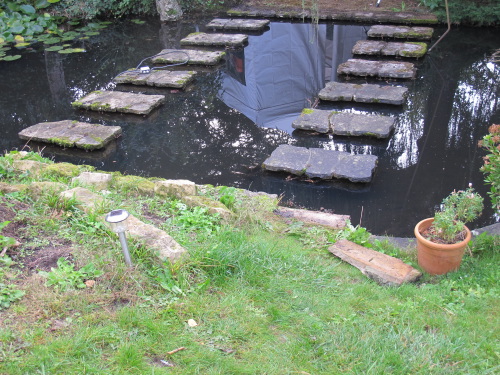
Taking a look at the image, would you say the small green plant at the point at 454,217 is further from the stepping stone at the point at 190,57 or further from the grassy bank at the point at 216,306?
the stepping stone at the point at 190,57

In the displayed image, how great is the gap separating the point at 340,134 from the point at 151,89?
10.2ft

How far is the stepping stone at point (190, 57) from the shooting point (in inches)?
329

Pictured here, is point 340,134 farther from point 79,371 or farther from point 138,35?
point 138,35

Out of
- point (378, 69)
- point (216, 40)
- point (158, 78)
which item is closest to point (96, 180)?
point (158, 78)

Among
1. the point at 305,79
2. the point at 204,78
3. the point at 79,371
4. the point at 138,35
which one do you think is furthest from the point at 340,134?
the point at 138,35

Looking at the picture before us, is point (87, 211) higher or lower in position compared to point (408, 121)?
higher

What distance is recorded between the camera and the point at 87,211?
3.51 m

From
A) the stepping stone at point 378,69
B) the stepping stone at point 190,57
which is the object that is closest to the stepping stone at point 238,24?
the stepping stone at point 190,57

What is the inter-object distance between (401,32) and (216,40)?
3280mm

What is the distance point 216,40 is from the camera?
927 cm

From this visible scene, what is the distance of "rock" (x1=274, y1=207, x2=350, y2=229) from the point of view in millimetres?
4234

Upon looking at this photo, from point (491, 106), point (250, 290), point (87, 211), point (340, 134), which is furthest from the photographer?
point (491, 106)

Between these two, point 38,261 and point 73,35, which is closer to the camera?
point 38,261

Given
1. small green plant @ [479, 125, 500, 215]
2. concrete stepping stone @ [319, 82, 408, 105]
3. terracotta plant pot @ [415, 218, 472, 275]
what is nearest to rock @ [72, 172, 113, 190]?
terracotta plant pot @ [415, 218, 472, 275]
